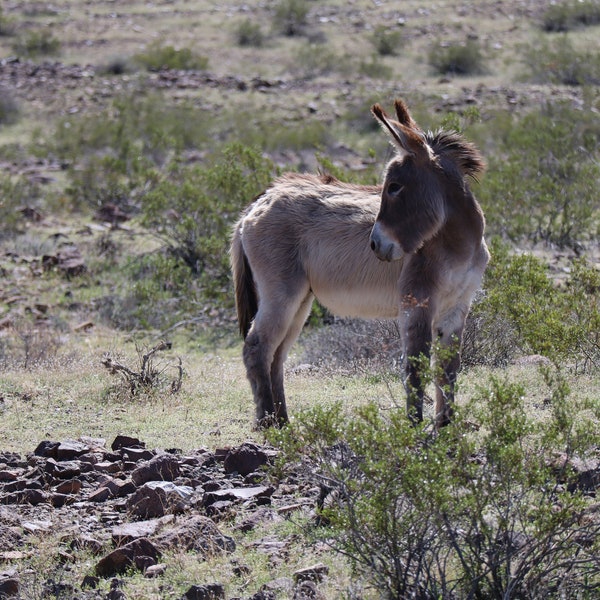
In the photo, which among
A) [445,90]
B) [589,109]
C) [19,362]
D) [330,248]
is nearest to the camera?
Result: [330,248]

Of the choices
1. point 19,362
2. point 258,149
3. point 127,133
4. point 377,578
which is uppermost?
point 377,578

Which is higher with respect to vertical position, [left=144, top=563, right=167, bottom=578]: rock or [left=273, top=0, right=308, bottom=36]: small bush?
[left=144, top=563, right=167, bottom=578]: rock

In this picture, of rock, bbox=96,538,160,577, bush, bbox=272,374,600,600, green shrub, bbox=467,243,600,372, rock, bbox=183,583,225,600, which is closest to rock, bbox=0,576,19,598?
rock, bbox=96,538,160,577

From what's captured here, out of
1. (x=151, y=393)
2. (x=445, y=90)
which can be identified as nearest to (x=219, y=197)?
(x=151, y=393)

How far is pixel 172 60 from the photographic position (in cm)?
3006

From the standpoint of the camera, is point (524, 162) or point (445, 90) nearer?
point (524, 162)

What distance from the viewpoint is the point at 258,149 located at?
1386cm

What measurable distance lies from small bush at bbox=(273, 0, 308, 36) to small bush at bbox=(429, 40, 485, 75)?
7.05 m

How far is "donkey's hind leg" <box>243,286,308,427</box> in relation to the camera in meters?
7.38

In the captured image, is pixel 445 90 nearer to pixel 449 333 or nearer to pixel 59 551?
pixel 449 333

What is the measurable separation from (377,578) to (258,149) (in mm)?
9909

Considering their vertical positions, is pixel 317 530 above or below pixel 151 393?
above

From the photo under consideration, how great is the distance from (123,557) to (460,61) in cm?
2561

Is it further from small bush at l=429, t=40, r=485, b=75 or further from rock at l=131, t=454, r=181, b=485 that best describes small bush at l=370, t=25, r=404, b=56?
rock at l=131, t=454, r=181, b=485
